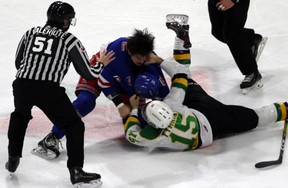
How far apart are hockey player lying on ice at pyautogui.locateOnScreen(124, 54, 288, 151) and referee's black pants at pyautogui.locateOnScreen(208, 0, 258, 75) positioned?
0.58 meters

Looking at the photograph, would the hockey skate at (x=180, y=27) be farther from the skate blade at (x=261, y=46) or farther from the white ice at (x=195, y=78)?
the skate blade at (x=261, y=46)

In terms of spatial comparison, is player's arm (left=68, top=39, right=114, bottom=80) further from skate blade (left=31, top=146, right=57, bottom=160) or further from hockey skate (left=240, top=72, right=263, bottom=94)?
hockey skate (left=240, top=72, right=263, bottom=94)

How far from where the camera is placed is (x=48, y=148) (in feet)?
11.3

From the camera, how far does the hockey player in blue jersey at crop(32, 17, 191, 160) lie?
3.43m

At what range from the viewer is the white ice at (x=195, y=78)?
10.5 ft

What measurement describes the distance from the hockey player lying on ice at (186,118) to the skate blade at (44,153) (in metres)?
0.45

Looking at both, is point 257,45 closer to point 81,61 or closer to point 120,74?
point 120,74

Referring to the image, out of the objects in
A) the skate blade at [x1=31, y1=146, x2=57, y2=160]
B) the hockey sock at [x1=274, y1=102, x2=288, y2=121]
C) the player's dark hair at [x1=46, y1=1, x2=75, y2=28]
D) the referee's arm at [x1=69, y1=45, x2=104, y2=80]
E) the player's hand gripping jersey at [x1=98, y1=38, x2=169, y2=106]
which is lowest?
the skate blade at [x1=31, y1=146, x2=57, y2=160]

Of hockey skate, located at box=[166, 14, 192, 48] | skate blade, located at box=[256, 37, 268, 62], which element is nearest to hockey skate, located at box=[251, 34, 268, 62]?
skate blade, located at box=[256, 37, 268, 62]

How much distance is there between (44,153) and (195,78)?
1487 mm

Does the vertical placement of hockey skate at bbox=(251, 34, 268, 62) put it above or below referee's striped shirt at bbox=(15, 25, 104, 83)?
below

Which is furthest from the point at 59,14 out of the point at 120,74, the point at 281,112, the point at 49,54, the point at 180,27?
the point at 281,112

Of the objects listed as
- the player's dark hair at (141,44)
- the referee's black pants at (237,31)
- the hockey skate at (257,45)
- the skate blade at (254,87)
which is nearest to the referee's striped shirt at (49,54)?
the player's dark hair at (141,44)

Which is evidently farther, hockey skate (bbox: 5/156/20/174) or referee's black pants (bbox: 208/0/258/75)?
referee's black pants (bbox: 208/0/258/75)
